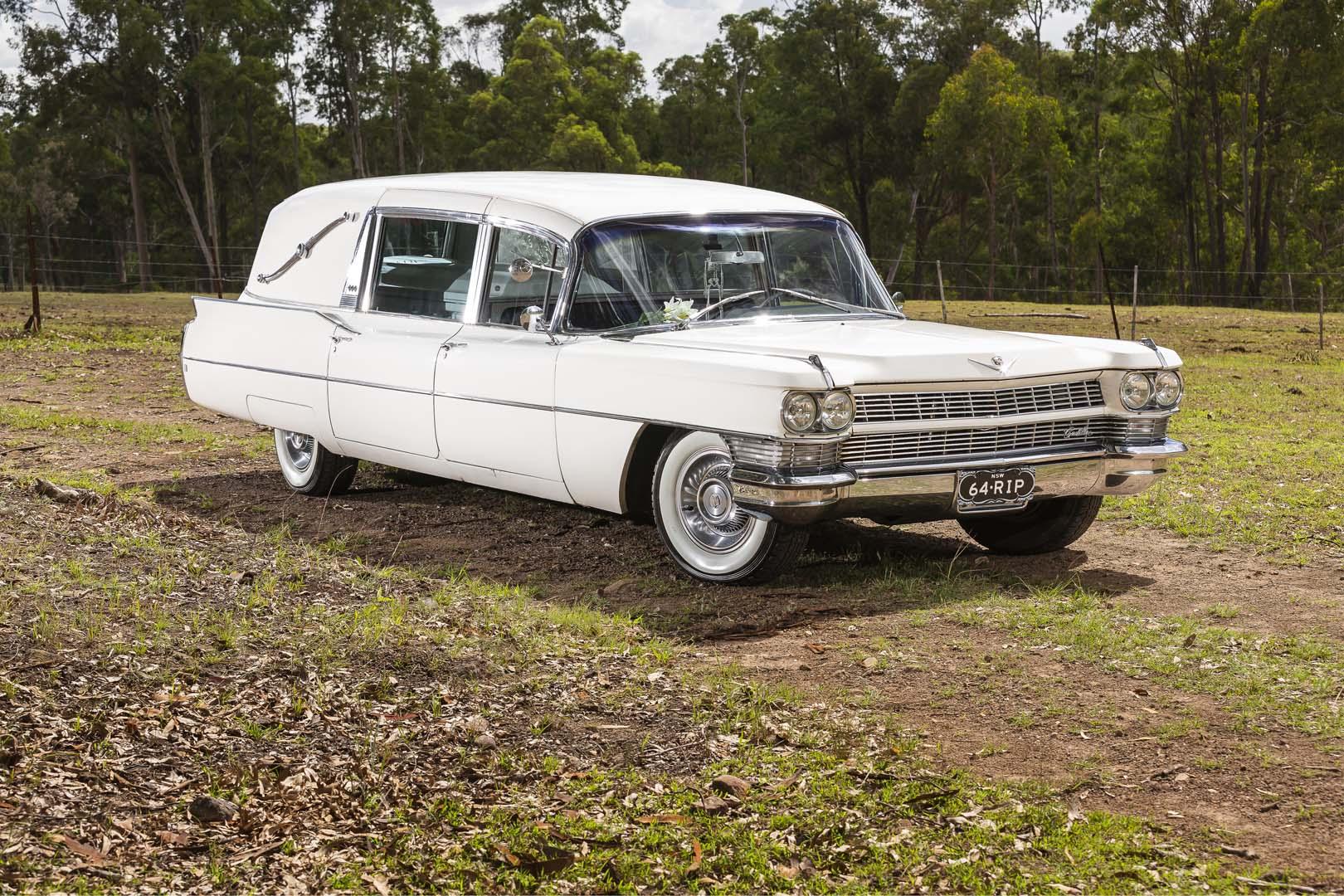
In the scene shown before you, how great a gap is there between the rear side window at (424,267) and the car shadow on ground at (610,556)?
49.2 inches

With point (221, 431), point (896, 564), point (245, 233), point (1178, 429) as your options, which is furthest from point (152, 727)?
point (245, 233)

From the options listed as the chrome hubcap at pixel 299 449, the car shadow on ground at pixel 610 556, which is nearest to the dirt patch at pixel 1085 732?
the car shadow on ground at pixel 610 556

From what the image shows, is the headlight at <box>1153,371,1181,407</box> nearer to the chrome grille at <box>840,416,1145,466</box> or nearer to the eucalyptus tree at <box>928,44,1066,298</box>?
the chrome grille at <box>840,416,1145,466</box>

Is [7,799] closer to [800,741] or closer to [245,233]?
[800,741]

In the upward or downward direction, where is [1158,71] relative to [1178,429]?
upward

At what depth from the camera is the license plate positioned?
6562 millimetres

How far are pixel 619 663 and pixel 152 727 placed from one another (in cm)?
174

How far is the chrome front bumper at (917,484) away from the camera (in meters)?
6.25

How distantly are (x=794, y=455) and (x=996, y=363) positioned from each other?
1.08m

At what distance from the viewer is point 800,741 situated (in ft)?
15.8

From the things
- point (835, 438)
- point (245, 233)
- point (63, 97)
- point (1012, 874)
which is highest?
point (63, 97)

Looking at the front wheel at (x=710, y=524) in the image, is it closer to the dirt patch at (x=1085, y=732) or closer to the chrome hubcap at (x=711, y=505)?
the chrome hubcap at (x=711, y=505)

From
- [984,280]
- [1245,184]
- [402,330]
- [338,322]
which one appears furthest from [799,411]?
[984,280]

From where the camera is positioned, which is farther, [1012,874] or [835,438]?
[835,438]
